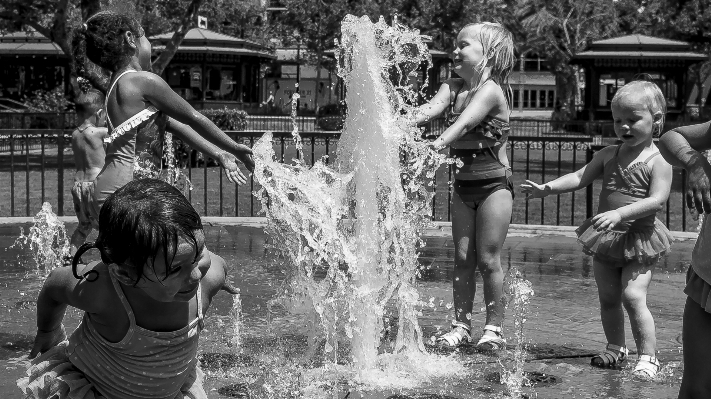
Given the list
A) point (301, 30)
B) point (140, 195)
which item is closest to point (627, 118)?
point (140, 195)

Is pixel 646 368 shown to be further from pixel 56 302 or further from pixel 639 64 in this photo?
pixel 639 64

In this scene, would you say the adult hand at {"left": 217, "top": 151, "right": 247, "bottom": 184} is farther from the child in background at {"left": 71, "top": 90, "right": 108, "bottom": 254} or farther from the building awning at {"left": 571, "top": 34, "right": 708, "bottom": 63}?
the building awning at {"left": 571, "top": 34, "right": 708, "bottom": 63}

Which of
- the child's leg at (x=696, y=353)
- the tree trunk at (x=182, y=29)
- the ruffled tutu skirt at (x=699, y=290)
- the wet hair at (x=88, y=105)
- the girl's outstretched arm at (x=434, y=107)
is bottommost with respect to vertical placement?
the child's leg at (x=696, y=353)

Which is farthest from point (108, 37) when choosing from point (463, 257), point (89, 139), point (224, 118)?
point (224, 118)

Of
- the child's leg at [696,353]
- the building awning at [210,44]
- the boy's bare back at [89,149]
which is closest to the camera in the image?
the child's leg at [696,353]

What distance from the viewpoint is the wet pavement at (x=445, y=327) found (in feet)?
15.6

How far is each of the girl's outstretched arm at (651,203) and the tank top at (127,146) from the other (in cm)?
214

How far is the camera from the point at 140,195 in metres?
2.62

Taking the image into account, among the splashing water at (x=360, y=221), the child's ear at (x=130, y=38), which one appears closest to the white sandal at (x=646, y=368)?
the splashing water at (x=360, y=221)

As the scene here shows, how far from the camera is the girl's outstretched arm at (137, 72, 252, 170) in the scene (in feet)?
14.2

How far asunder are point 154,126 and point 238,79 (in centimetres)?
4604

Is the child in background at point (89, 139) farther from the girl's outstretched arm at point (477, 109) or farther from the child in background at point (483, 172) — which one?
the girl's outstretched arm at point (477, 109)

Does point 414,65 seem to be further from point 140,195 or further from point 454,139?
point 140,195

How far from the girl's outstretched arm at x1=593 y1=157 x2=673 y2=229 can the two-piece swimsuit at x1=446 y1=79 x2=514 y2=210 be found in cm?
79
